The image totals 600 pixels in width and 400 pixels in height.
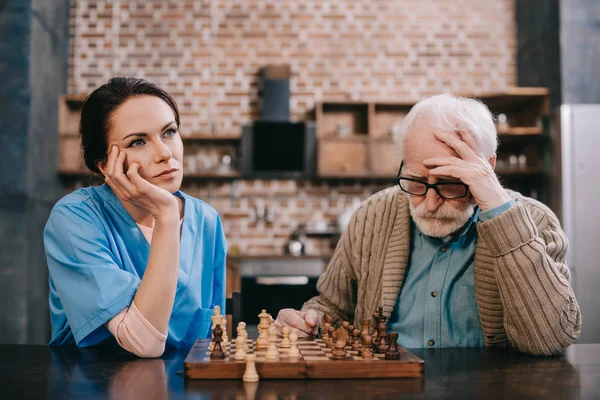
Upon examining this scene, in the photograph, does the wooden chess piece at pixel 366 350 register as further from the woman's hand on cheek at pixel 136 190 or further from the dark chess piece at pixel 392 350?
the woman's hand on cheek at pixel 136 190

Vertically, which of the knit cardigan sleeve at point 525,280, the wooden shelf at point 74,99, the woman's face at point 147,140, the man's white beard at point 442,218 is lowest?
the knit cardigan sleeve at point 525,280

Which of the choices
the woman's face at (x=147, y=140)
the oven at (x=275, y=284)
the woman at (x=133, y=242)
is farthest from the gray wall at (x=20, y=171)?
the woman's face at (x=147, y=140)

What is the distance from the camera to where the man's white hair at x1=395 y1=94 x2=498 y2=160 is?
171 centimetres

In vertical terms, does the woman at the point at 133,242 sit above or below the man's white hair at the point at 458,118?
below

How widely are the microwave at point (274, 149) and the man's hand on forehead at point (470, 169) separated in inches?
148

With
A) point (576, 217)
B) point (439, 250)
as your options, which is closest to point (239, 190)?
point (576, 217)

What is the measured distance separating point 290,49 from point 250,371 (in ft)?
16.8

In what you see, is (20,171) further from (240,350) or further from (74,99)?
(240,350)

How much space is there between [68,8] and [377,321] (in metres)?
5.62

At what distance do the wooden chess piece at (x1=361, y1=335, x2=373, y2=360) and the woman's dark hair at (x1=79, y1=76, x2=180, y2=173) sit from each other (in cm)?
95

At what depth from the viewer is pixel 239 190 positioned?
5.71 m

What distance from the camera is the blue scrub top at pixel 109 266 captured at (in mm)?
1388

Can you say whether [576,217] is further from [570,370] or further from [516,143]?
[570,370]

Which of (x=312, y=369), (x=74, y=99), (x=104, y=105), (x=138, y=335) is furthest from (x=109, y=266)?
(x=74, y=99)
